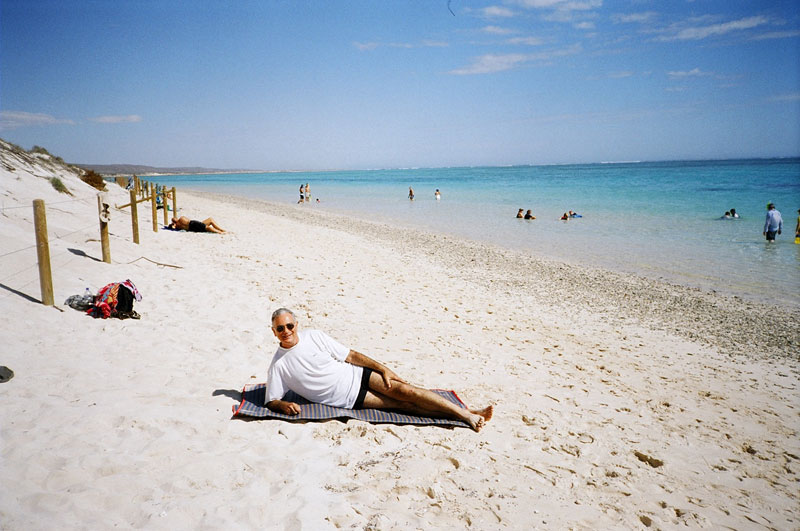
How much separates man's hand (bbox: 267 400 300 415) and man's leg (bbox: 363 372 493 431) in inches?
24.0

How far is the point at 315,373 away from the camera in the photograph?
149 inches

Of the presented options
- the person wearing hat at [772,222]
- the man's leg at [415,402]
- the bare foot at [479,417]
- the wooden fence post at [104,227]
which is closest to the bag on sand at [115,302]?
the wooden fence post at [104,227]

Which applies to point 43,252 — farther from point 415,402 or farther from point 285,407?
point 415,402

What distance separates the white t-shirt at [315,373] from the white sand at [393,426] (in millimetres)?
264

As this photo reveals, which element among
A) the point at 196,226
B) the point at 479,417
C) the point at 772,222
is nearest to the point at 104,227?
the point at 196,226

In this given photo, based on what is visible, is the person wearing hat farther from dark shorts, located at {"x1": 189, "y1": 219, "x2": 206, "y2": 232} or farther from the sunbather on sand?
dark shorts, located at {"x1": 189, "y1": 219, "x2": 206, "y2": 232}

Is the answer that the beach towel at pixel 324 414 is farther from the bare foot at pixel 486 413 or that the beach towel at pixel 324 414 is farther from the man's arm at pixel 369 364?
the man's arm at pixel 369 364

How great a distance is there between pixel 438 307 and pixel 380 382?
3893 millimetres

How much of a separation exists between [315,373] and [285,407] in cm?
37

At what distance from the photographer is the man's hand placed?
370 centimetres

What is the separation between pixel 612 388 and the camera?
16.1ft

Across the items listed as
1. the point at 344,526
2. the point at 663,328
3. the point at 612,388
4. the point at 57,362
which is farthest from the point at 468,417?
the point at 663,328

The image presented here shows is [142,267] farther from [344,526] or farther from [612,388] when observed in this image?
[612,388]

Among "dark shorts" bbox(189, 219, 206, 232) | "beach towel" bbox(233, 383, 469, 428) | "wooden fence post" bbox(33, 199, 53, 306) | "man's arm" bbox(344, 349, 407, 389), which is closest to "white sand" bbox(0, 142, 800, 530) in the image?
"beach towel" bbox(233, 383, 469, 428)
